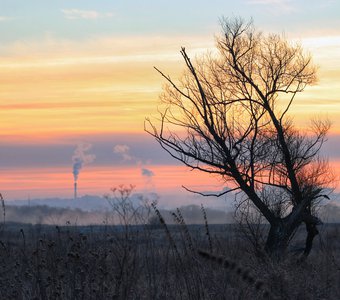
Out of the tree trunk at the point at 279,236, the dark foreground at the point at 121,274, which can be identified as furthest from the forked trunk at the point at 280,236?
the dark foreground at the point at 121,274

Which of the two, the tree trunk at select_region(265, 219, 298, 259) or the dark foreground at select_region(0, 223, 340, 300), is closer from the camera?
the dark foreground at select_region(0, 223, 340, 300)

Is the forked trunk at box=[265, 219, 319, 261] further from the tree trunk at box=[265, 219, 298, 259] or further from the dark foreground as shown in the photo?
the dark foreground

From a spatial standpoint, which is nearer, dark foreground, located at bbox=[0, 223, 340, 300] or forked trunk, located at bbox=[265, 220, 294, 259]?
dark foreground, located at bbox=[0, 223, 340, 300]

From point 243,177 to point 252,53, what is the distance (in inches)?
155

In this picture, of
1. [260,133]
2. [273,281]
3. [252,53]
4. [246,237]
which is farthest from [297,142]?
[273,281]

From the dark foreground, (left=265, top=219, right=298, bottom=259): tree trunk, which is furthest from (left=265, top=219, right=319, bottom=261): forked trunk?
the dark foreground

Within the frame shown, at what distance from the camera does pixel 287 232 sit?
17.7 metres

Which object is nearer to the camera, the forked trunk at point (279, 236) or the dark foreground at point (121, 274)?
the dark foreground at point (121, 274)

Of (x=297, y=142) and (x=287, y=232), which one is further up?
(x=297, y=142)

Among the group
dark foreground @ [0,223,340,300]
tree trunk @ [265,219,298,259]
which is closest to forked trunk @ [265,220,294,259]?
tree trunk @ [265,219,298,259]

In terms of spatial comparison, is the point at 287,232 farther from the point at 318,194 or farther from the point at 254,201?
the point at 318,194

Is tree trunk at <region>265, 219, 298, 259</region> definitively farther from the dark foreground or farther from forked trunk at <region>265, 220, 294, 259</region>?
the dark foreground

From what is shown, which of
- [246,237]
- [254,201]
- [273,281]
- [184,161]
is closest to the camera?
[273,281]

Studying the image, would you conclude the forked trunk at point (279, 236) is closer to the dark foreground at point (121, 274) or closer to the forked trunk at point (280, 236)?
the forked trunk at point (280, 236)
